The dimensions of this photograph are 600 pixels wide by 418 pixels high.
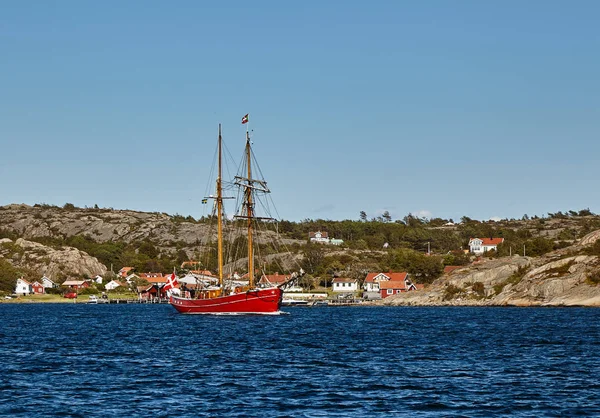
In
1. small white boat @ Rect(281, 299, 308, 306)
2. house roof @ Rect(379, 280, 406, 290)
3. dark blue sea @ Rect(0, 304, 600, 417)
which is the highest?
house roof @ Rect(379, 280, 406, 290)

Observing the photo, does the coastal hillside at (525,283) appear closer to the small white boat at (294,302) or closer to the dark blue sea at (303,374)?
the small white boat at (294,302)

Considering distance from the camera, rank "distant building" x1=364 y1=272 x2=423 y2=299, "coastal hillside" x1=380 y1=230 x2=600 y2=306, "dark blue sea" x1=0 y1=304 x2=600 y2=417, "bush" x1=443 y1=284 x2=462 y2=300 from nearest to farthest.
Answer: "dark blue sea" x1=0 y1=304 x2=600 y2=417, "coastal hillside" x1=380 y1=230 x2=600 y2=306, "bush" x1=443 y1=284 x2=462 y2=300, "distant building" x1=364 y1=272 x2=423 y2=299

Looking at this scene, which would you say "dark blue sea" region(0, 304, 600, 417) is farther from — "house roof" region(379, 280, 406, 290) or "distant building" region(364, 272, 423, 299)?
"distant building" region(364, 272, 423, 299)

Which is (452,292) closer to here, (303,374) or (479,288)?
(479,288)

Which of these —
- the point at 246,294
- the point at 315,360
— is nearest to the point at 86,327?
the point at 246,294

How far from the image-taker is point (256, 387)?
39844mm

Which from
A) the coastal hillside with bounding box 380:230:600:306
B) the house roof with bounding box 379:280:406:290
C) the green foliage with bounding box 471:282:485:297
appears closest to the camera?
the coastal hillside with bounding box 380:230:600:306

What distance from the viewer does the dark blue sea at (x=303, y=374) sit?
3409 cm

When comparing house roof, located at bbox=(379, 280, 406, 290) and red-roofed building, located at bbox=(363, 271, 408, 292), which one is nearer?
house roof, located at bbox=(379, 280, 406, 290)

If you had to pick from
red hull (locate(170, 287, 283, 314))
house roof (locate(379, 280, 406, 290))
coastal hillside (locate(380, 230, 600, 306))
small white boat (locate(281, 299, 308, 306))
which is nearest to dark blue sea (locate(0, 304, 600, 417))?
red hull (locate(170, 287, 283, 314))

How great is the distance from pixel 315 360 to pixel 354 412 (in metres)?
19.6

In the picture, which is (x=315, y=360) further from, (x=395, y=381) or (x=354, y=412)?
(x=354, y=412)

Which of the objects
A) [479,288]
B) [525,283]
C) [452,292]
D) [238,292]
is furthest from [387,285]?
[238,292]

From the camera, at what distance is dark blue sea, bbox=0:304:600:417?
34.1 meters
